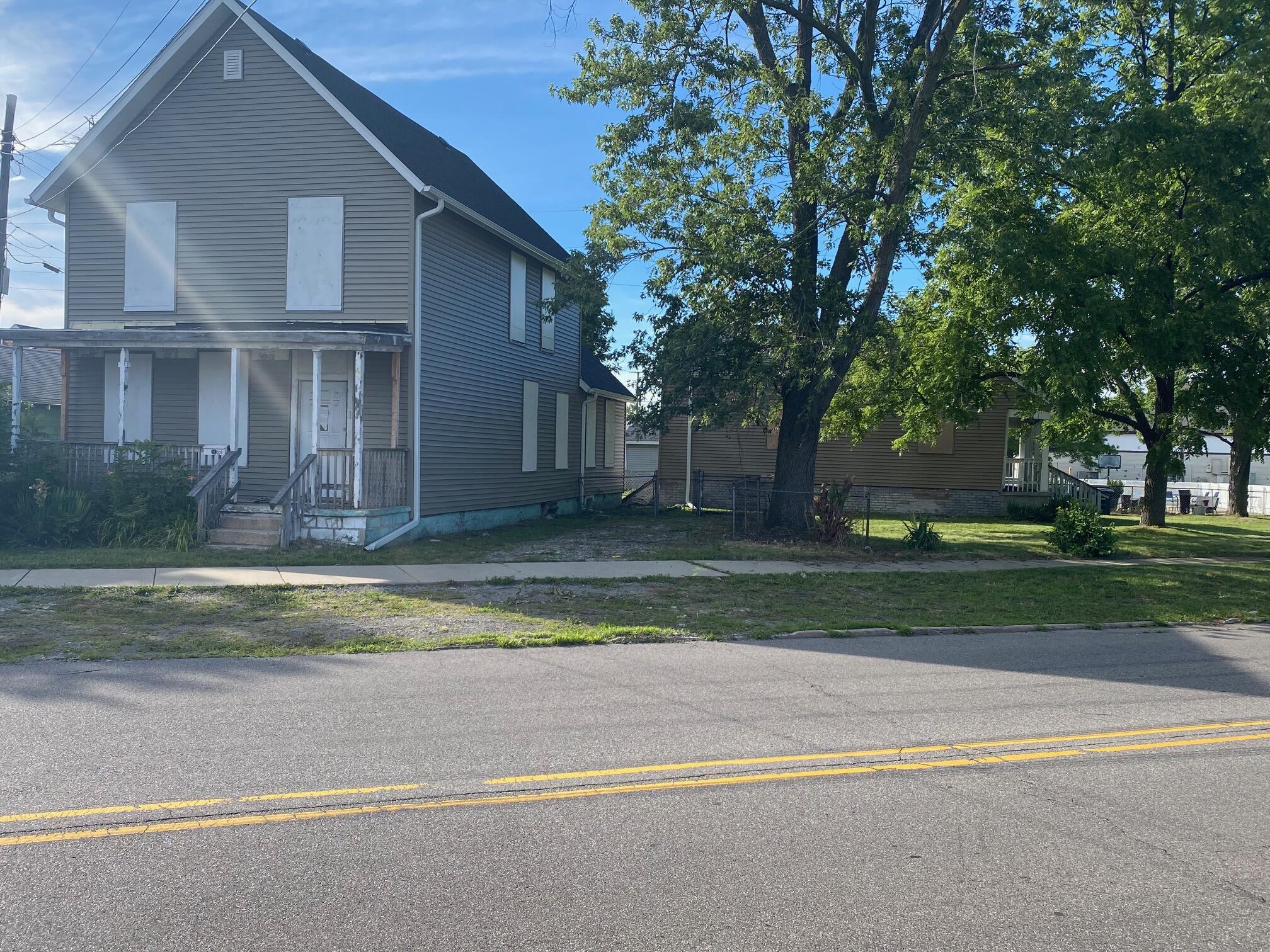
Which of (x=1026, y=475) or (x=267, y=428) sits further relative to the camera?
(x=1026, y=475)

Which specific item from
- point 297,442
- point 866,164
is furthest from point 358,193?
point 866,164

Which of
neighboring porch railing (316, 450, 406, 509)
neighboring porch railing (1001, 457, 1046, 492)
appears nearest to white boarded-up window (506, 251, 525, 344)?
neighboring porch railing (316, 450, 406, 509)

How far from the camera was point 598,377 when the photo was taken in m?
29.0

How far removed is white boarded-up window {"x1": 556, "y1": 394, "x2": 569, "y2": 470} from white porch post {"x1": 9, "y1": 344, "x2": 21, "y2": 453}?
12.0m

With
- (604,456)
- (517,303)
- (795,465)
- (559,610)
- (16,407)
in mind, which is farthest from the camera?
(604,456)

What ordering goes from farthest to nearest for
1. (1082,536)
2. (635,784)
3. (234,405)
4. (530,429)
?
(530,429) < (1082,536) < (234,405) < (635,784)

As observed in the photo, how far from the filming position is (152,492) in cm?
1522

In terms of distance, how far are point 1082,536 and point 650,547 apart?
25.8 feet

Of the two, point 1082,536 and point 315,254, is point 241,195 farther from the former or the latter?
point 1082,536

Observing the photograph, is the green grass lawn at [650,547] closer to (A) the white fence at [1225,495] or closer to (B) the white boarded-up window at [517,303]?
(B) the white boarded-up window at [517,303]

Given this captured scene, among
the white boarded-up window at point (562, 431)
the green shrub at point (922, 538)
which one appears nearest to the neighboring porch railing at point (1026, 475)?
the green shrub at point (922, 538)

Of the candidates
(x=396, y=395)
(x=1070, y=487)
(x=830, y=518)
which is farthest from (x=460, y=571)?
(x=1070, y=487)

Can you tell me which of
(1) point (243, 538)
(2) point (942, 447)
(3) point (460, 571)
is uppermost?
(2) point (942, 447)

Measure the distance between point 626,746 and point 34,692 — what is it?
445 centimetres
